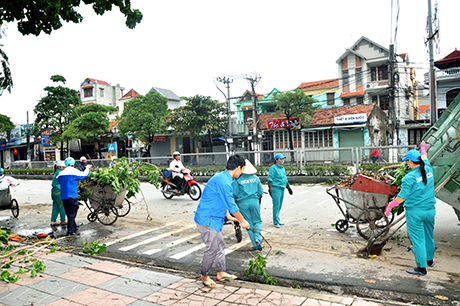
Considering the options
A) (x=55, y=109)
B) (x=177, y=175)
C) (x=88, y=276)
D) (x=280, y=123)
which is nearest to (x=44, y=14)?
(x=88, y=276)

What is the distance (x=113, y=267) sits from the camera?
542cm

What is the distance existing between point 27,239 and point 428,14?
17.2m

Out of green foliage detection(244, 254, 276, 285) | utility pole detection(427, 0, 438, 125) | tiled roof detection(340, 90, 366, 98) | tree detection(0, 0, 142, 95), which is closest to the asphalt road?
green foliage detection(244, 254, 276, 285)

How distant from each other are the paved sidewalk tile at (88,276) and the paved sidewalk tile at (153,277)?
29 centimetres

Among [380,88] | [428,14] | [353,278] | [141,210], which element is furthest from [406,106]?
[353,278]

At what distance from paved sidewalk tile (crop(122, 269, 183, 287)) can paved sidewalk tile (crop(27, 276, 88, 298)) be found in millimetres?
661

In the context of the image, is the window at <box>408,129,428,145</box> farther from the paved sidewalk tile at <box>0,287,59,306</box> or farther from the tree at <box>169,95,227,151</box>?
the paved sidewalk tile at <box>0,287,59,306</box>

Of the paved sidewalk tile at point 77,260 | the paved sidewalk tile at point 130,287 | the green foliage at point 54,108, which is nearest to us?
the paved sidewalk tile at point 130,287

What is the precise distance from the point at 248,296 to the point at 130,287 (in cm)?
161

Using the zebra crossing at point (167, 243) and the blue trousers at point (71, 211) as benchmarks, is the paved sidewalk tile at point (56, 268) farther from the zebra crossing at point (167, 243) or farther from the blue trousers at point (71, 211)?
the blue trousers at point (71, 211)

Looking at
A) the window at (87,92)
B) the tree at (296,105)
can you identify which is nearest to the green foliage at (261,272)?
the tree at (296,105)

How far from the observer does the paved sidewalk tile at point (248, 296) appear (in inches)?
156

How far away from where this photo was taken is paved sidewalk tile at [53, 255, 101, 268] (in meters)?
5.64

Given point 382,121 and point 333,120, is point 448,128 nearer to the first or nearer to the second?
point 333,120
